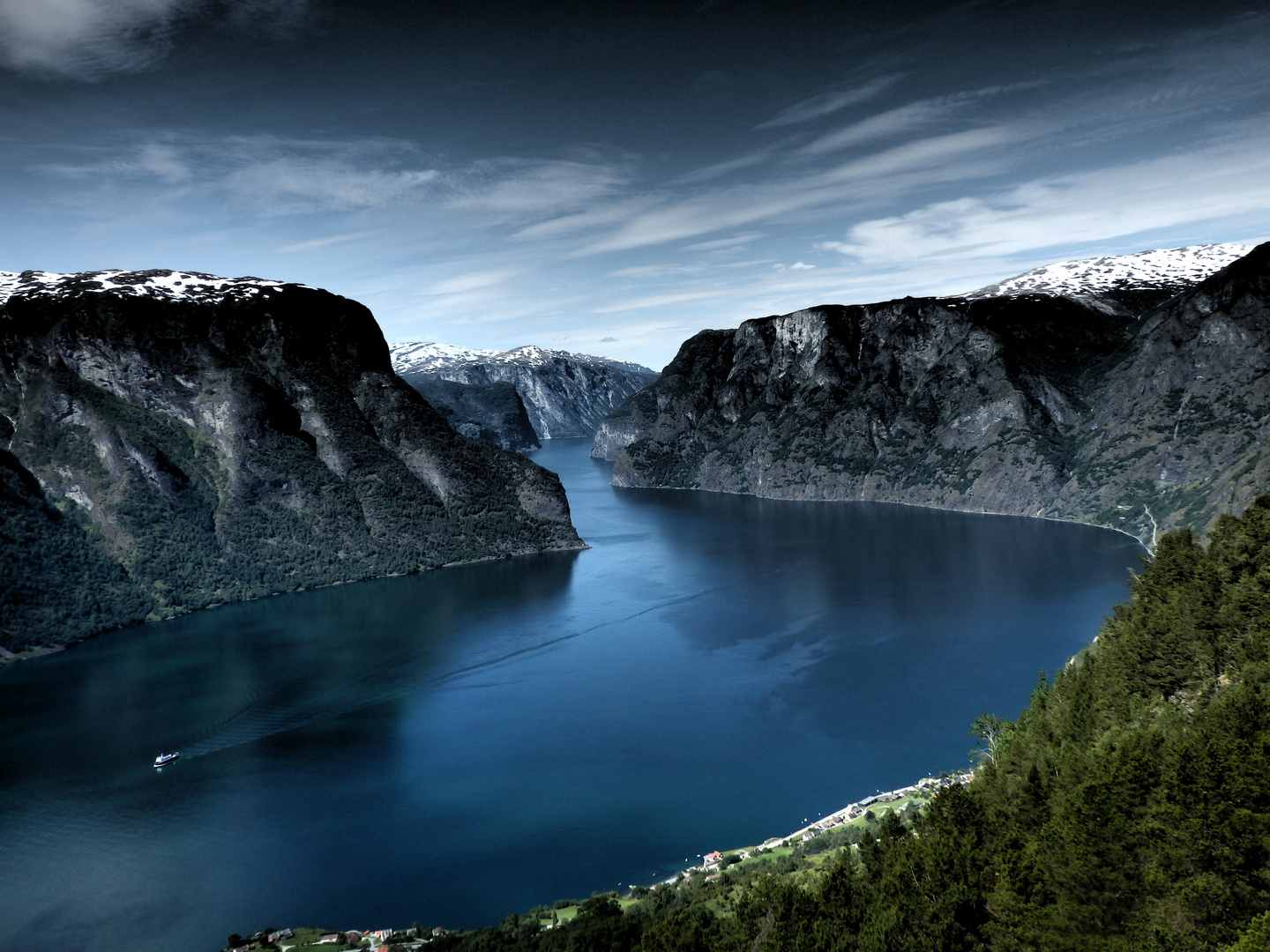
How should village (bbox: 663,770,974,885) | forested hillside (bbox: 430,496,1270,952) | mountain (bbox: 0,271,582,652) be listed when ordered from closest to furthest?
forested hillside (bbox: 430,496,1270,952)
village (bbox: 663,770,974,885)
mountain (bbox: 0,271,582,652)

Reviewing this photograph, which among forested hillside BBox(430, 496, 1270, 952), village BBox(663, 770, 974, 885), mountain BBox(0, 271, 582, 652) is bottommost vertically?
village BBox(663, 770, 974, 885)

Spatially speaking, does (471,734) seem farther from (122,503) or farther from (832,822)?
(122,503)

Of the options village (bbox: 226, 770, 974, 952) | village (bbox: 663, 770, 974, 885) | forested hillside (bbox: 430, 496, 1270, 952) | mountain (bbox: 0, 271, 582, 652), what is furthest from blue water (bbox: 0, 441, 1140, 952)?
forested hillside (bbox: 430, 496, 1270, 952)

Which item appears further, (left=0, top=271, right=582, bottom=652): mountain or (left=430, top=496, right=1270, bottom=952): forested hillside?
(left=0, top=271, right=582, bottom=652): mountain

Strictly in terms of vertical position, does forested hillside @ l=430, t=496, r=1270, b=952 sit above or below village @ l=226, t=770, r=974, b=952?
above

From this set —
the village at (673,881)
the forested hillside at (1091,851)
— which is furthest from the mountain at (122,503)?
the forested hillside at (1091,851)

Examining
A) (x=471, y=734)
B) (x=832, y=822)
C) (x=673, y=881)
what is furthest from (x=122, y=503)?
(x=832, y=822)

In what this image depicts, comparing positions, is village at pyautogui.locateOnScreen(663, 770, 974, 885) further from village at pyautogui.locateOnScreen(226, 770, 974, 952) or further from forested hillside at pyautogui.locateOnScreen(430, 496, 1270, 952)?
forested hillside at pyautogui.locateOnScreen(430, 496, 1270, 952)

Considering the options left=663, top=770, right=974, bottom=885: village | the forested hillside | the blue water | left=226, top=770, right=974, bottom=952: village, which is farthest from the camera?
the blue water
